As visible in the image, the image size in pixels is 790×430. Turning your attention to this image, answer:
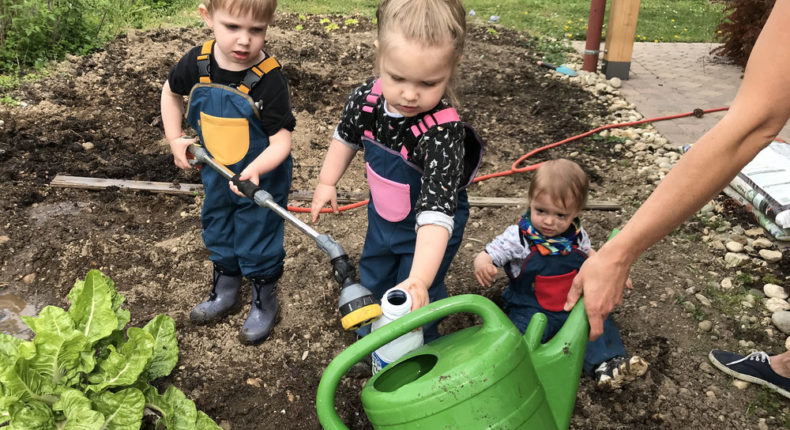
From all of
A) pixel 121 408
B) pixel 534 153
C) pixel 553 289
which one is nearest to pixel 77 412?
pixel 121 408

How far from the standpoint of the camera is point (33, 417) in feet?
5.72

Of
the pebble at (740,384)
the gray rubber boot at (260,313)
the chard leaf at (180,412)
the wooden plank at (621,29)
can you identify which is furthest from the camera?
the wooden plank at (621,29)

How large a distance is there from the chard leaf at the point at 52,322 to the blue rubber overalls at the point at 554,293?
5.22 ft

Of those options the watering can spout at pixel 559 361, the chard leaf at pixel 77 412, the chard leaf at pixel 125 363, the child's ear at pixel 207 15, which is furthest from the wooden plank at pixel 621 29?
the chard leaf at pixel 77 412

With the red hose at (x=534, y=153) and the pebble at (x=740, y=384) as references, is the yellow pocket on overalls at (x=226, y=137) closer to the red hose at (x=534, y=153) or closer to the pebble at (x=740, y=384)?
the red hose at (x=534, y=153)

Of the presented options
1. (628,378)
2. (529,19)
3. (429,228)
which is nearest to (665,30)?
(529,19)

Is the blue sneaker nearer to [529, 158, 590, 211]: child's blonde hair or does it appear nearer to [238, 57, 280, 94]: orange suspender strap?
[529, 158, 590, 211]: child's blonde hair

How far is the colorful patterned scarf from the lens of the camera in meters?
2.34

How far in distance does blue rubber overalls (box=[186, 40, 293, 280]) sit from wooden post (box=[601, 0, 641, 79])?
3986mm

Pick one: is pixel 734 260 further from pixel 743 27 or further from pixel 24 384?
pixel 743 27

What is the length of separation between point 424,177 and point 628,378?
1138mm

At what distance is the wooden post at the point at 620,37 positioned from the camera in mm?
5223

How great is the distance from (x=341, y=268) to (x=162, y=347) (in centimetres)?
91

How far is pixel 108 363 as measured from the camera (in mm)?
1880
